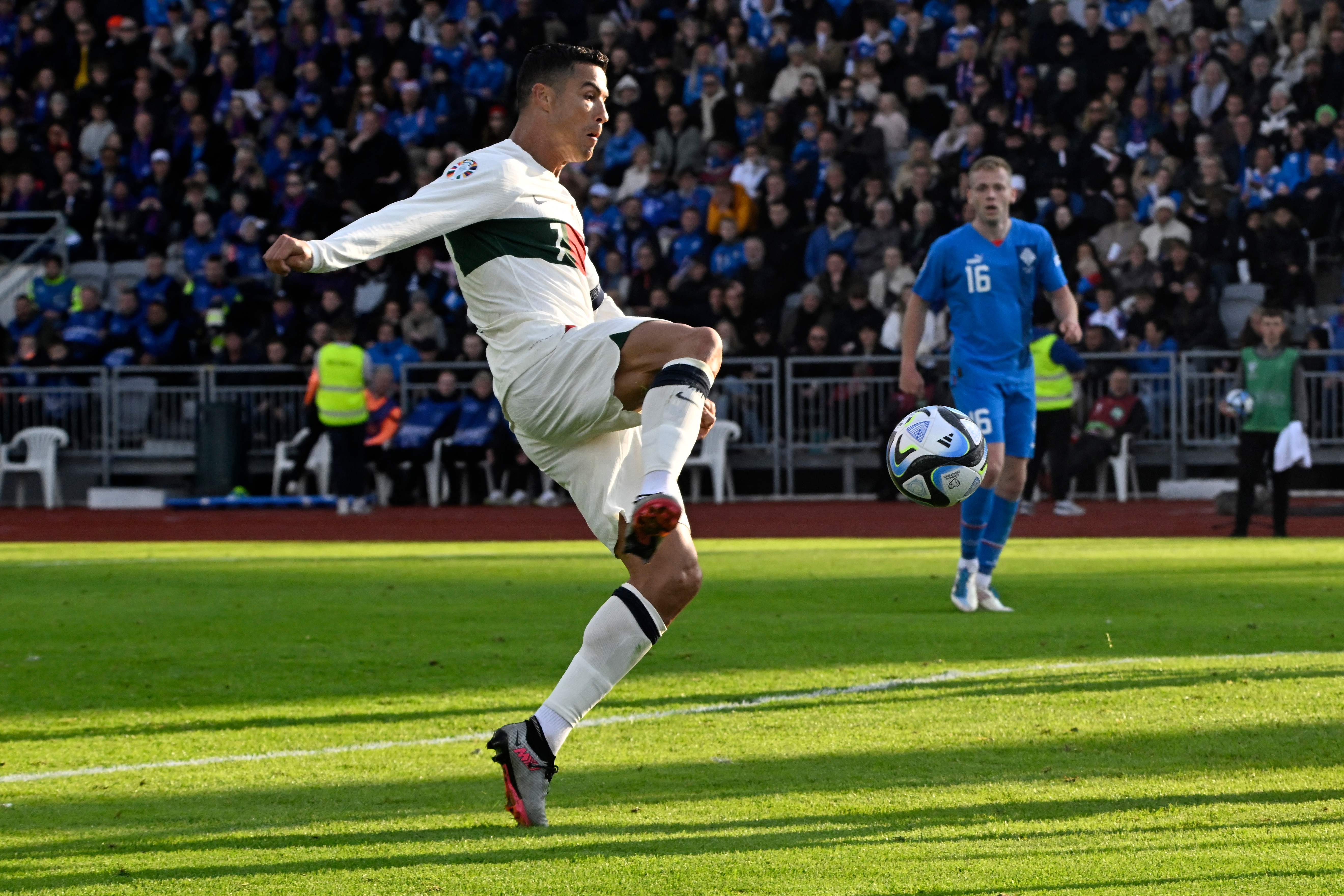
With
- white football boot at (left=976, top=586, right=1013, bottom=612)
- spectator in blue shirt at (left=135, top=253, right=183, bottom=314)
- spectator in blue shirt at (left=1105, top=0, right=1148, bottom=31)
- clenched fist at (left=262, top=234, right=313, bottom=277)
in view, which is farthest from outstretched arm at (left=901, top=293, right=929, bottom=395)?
spectator in blue shirt at (left=135, top=253, right=183, bottom=314)

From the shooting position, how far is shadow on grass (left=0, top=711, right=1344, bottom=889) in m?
4.22

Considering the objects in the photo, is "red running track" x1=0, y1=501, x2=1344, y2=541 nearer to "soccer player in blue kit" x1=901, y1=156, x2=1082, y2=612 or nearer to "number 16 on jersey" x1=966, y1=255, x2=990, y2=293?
"soccer player in blue kit" x1=901, y1=156, x2=1082, y2=612

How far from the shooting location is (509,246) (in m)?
5.19

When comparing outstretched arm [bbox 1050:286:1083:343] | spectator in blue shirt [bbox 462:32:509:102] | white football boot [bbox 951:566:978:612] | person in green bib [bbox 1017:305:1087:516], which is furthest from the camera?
spectator in blue shirt [bbox 462:32:509:102]

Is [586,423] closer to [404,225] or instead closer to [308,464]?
[404,225]

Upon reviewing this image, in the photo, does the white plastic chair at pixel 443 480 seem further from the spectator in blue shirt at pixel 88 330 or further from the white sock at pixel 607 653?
the white sock at pixel 607 653

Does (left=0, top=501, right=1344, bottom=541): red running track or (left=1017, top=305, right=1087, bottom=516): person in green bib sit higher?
(left=1017, top=305, right=1087, bottom=516): person in green bib

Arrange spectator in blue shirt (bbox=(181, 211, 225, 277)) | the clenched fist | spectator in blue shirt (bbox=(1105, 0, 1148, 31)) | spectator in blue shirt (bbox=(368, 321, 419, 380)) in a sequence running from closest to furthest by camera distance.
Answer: the clenched fist < spectator in blue shirt (bbox=(368, 321, 419, 380)) < spectator in blue shirt (bbox=(1105, 0, 1148, 31)) < spectator in blue shirt (bbox=(181, 211, 225, 277))

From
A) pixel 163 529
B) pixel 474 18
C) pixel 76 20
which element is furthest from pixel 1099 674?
pixel 76 20

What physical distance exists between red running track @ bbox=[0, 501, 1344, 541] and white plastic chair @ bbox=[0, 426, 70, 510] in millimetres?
742

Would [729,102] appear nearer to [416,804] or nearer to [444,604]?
[444,604]

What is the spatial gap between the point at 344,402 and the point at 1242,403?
990 cm

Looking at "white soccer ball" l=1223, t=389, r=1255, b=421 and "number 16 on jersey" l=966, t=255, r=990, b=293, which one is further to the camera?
"white soccer ball" l=1223, t=389, r=1255, b=421

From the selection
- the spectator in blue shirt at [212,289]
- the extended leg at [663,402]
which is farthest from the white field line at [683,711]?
the spectator in blue shirt at [212,289]
